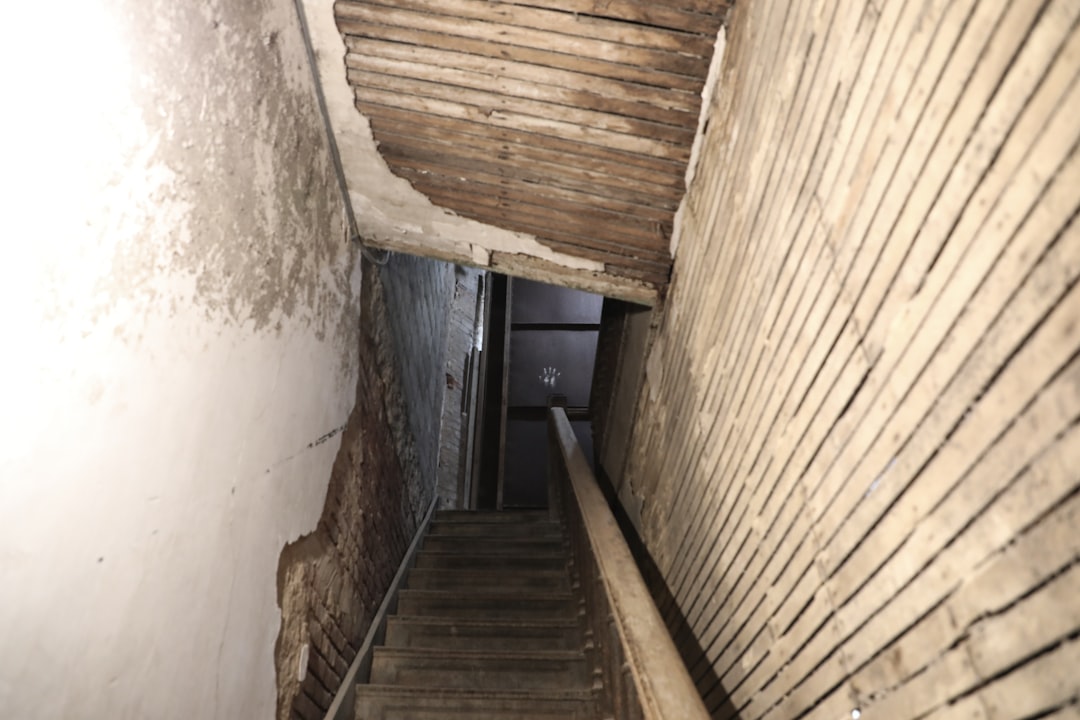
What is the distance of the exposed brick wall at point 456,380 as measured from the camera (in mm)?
7262

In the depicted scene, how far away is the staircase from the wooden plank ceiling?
1.85 m

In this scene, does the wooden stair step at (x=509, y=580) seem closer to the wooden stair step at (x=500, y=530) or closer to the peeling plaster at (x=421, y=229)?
the wooden stair step at (x=500, y=530)

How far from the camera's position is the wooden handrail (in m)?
1.78

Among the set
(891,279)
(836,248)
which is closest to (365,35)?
(836,248)

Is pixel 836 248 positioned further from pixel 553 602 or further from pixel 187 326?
pixel 553 602

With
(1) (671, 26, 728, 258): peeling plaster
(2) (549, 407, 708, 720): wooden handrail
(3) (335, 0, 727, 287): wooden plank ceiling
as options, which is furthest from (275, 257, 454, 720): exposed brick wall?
(1) (671, 26, 728, 258): peeling plaster

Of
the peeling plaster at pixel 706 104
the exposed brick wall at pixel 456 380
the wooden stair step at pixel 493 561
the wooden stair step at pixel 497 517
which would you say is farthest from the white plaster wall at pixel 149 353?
the exposed brick wall at pixel 456 380

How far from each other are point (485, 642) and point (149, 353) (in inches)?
95.0

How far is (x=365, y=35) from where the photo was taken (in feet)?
8.09

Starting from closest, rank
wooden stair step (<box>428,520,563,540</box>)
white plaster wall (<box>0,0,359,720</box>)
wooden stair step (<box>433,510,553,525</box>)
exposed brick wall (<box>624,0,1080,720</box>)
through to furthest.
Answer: exposed brick wall (<box>624,0,1080,720</box>)
white plaster wall (<box>0,0,359,720</box>)
wooden stair step (<box>428,520,563,540</box>)
wooden stair step (<box>433,510,553,525</box>)

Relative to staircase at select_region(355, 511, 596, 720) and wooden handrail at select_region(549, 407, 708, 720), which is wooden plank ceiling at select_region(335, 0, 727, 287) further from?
staircase at select_region(355, 511, 596, 720)

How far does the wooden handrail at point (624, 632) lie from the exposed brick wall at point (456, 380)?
366 cm

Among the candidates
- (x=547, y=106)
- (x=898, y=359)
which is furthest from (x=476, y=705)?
(x=547, y=106)

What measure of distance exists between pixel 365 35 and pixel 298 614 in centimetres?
216
